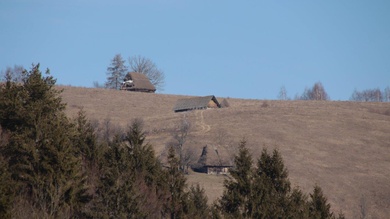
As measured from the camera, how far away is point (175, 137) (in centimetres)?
8444

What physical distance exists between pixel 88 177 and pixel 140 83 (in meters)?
107

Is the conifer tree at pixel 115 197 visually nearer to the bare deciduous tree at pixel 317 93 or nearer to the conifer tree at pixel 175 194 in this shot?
the conifer tree at pixel 175 194

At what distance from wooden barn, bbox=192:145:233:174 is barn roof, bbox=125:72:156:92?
202 feet

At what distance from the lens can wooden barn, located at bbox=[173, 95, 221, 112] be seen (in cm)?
11462

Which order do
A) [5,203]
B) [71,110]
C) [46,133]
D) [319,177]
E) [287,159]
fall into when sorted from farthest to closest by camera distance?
[71,110], [287,159], [319,177], [46,133], [5,203]

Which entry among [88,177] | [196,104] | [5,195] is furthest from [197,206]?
[196,104]

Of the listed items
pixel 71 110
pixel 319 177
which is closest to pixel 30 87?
pixel 319 177

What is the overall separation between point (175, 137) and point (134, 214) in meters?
56.1

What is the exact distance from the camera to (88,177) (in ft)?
108

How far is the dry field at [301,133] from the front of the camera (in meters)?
71.0

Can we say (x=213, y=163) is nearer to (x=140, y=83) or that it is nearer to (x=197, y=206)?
(x=197, y=206)

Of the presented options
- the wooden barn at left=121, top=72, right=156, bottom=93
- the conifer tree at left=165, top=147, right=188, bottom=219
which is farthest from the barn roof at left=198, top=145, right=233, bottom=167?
the wooden barn at left=121, top=72, right=156, bottom=93

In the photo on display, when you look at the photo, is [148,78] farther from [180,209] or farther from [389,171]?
[180,209]

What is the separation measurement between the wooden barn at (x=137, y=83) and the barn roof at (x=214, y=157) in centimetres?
5917
